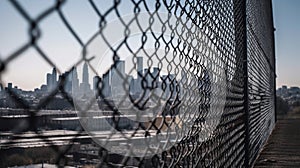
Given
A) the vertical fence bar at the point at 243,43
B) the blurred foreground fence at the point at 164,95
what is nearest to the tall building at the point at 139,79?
the blurred foreground fence at the point at 164,95

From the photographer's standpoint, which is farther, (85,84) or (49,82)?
(85,84)

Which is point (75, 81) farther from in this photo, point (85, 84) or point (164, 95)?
point (164, 95)

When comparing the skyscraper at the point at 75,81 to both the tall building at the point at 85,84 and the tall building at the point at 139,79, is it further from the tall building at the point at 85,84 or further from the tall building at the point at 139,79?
the tall building at the point at 139,79

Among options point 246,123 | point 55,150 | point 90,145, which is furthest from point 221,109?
point 55,150

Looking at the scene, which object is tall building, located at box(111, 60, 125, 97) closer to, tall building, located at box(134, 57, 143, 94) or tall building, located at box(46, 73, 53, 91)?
tall building, located at box(134, 57, 143, 94)

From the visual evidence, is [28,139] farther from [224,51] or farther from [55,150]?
[224,51]

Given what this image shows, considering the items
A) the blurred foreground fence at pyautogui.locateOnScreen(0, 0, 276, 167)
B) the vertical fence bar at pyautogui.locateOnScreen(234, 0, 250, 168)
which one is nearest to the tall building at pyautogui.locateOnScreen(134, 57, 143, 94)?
the blurred foreground fence at pyautogui.locateOnScreen(0, 0, 276, 167)

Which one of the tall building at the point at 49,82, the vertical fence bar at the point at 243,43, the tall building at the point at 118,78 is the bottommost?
the tall building at the point at 49,82

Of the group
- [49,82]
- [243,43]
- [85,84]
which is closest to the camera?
[49,82]

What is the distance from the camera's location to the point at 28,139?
0.59m

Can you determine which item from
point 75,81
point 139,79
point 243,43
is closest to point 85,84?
point 75,81

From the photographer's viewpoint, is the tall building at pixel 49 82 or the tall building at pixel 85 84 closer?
the tall building at pixel 49 82

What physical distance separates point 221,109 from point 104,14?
143 cm

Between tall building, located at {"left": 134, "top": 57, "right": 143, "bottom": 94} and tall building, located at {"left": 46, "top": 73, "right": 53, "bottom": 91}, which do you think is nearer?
tall building, located at {"left": 46, "top": 73, "right": 53, "bottom": 91}
